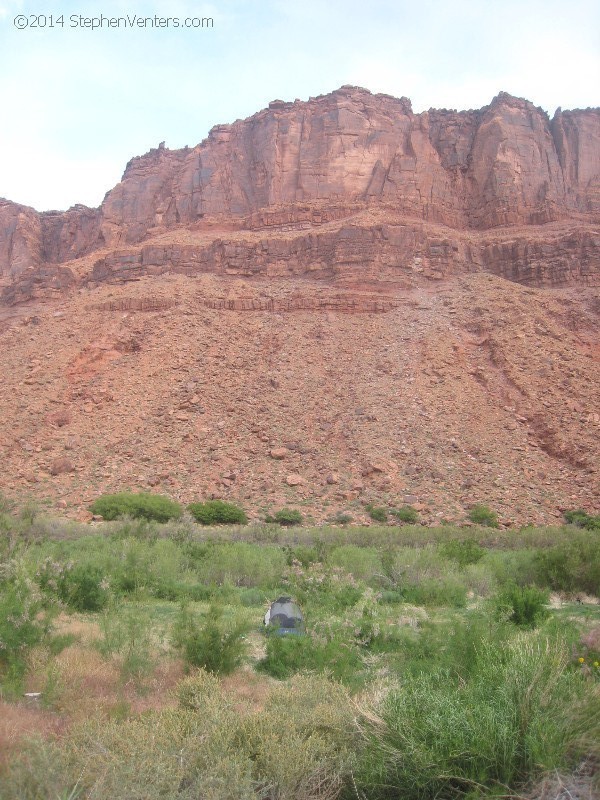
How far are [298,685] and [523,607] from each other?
A: 15.5 ft

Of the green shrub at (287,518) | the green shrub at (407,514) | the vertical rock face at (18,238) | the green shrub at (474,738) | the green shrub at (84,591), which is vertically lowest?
the green shrub at (287,518)

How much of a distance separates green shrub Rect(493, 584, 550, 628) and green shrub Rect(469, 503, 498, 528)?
555 inches

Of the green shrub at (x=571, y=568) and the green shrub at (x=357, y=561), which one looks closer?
the green shrub at (x=571, y=568)

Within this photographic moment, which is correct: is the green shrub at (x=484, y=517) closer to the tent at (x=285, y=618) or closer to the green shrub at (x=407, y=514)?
the green shrub at (x=407, y=514)

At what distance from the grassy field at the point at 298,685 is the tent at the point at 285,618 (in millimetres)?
171

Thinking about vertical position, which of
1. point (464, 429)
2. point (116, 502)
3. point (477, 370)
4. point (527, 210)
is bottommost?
point (116, 502)

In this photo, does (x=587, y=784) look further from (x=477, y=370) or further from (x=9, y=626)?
(x=477, y=370)

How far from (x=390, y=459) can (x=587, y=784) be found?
23341 millimetres

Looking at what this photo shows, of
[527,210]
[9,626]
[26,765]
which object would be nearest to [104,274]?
[527,210]

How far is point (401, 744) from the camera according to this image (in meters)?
4.17

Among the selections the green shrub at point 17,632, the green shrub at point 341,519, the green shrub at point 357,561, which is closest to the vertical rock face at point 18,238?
the green shrub at point 341,519

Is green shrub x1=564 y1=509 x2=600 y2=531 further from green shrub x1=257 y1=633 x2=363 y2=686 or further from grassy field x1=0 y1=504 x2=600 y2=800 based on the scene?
green shrub x1=257 y1=633 x2=363 y2=686

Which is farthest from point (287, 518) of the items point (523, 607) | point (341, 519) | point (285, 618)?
point (523, 607)

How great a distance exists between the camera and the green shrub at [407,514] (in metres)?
23.7
